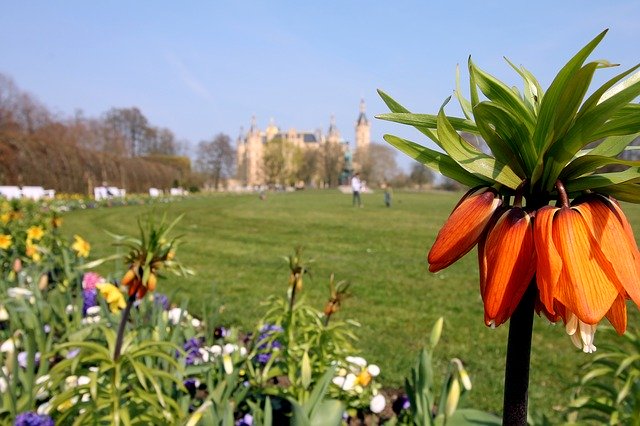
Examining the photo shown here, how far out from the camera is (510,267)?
2.11 ft

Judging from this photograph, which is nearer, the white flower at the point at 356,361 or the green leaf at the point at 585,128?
the green leaf at the point at 585,128

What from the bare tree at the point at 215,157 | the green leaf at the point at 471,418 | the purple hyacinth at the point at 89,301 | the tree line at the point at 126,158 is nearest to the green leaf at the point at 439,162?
the green leaf at the point at 471,418

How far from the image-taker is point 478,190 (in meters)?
0.70

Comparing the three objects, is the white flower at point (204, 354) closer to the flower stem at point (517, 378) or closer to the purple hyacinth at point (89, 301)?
the purple hyacinth at point (89, 301)

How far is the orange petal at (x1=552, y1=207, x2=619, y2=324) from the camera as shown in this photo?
24.5 inches

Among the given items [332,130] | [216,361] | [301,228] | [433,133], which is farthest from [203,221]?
[332,130]

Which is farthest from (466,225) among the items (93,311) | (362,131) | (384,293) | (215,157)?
(362,131)

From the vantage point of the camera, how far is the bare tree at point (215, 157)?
235 feet

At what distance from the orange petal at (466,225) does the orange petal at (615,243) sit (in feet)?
0.37

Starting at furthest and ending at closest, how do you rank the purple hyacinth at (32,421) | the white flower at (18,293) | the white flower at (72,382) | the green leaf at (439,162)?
the white flower at (18,293) → the white flower at (72,382) → the purple hyacinth at (32,421) → the green leaf at (439,162)

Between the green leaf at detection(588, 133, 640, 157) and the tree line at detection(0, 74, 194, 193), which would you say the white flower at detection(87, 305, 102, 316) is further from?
the tree line at detection(0, 74, 194, 193)

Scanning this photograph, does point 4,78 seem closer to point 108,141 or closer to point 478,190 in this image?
point 108,141

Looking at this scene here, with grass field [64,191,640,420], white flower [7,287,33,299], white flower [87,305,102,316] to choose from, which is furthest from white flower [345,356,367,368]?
white flower [7,287,33,299]

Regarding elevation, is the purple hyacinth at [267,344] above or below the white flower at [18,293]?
below
